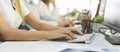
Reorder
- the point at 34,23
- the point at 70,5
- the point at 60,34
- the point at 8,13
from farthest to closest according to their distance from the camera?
1. the point at 70,5
2. the point at 34,23
3. the point at 8,13
4. the point at 60,34

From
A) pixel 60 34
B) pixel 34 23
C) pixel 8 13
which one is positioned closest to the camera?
pixel 60 34

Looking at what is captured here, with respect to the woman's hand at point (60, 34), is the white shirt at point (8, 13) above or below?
above


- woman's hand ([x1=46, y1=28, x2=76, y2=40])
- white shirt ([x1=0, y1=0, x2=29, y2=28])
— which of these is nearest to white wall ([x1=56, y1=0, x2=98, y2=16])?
white shirt ([x1=0, y1=0, x2=29, y2=28])

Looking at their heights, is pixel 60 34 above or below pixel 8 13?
below

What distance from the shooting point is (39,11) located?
115 inches

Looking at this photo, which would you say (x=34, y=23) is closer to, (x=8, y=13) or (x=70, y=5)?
(x=8, y=13)

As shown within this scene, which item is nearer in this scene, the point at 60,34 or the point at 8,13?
the point at 60,34

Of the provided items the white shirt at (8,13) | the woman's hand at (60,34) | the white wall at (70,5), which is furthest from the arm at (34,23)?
the white wall at (70,5)

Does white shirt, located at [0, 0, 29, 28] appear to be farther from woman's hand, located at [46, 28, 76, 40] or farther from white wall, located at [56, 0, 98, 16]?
white wall, located at [56, 0, 98, 16]

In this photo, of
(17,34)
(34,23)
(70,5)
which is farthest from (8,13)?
(70,5)

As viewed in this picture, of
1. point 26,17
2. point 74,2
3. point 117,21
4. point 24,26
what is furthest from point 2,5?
point 74,2

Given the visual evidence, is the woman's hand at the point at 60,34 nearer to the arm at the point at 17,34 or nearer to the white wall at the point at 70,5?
the arm at the point at 17,34

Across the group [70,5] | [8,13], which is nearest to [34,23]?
[8,13]

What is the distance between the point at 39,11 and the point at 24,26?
125cm
